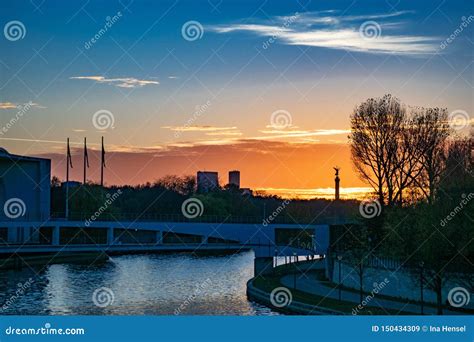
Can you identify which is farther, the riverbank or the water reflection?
the water reflection

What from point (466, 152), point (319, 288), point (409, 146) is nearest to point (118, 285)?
point (319, 288)

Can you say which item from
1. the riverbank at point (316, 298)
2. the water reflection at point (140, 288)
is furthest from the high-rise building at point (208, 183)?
the riverbank at point (316, 298)

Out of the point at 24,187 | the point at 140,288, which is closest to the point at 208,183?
the point at 24,187

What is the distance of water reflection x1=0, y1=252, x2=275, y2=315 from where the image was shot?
35688 millimetres

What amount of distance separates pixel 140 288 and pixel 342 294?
1148 centimetres

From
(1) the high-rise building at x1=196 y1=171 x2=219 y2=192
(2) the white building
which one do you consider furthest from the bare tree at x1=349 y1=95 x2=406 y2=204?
(1) the high-rise building at x1=196 y1=171 x2=219 y2=192

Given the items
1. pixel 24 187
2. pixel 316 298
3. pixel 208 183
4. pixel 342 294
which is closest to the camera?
pixel 316 298

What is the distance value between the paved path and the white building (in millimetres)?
20160

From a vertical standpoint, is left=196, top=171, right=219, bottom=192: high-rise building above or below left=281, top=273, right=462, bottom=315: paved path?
above

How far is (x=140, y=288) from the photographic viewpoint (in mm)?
43562

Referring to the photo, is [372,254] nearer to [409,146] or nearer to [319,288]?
[319,288]

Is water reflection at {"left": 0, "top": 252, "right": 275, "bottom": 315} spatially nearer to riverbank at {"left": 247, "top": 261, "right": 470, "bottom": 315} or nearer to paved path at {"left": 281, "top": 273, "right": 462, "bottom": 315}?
riverbank at {"left": 247, "top": 261, "right": 470, "bottom": 315}

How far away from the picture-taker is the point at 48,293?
41.3m

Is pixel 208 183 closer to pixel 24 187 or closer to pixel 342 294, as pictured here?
pixel 24 187
